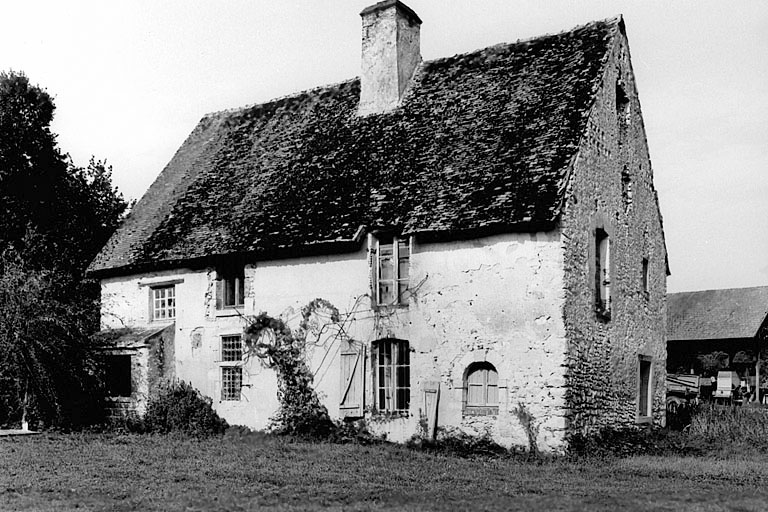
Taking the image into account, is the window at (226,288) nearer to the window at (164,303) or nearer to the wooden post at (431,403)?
the window at (164,303)

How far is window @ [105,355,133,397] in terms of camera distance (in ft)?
81.7

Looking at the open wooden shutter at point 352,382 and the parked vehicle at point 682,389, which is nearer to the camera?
the open wooden shutter at point 352,382

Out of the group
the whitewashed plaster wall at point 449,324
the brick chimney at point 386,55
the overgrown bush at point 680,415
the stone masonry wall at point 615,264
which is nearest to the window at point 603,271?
the stone masonry wall at point 615,264

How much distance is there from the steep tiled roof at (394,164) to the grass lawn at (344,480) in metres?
5.18

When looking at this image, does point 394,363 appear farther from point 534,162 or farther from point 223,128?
point 223,128

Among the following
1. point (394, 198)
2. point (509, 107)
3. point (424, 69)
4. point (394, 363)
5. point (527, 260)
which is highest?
point (424, 69)

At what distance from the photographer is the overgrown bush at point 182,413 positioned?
2258cm

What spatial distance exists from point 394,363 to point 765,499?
914cm

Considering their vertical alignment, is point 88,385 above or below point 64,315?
below

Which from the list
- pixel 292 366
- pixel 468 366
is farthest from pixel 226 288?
pixel 468 366

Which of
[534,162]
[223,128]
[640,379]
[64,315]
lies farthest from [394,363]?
[223,128]

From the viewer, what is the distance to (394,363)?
67.7 feet

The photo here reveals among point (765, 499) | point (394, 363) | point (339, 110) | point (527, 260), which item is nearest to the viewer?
point (765, 499)

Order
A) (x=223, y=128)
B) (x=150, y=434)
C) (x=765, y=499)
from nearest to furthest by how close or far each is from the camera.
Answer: (x=765, y=499) < (x=150, y=434) < (x=223, y=128)
